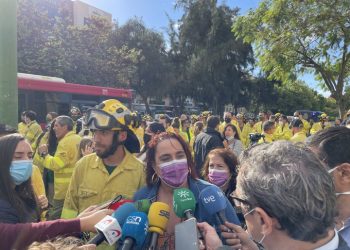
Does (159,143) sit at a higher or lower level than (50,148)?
higher

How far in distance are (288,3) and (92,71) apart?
17.6 metres

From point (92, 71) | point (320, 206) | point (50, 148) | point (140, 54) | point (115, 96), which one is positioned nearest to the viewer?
point (320, 206)

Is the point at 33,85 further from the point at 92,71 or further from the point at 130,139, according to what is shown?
the point at 92,71

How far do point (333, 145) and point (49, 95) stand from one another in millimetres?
12545

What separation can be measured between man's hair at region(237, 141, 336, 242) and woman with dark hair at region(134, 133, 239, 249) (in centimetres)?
108

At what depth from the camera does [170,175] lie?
2.65m

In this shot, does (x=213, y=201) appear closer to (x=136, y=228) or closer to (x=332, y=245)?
(x=136, y=228)

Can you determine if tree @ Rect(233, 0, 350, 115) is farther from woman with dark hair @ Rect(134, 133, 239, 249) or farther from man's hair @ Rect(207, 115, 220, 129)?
woman with dark hair @ Rect(134, 133, 239, 249)

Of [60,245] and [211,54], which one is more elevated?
[211,54]

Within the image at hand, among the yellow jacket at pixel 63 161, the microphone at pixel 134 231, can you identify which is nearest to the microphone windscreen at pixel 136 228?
the microphone at pixel 134 231

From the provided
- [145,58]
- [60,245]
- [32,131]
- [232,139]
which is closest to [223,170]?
[60,245]

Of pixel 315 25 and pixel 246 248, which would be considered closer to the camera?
pixel 246 248

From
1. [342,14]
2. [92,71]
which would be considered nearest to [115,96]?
[342,14]

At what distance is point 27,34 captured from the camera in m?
22.3
